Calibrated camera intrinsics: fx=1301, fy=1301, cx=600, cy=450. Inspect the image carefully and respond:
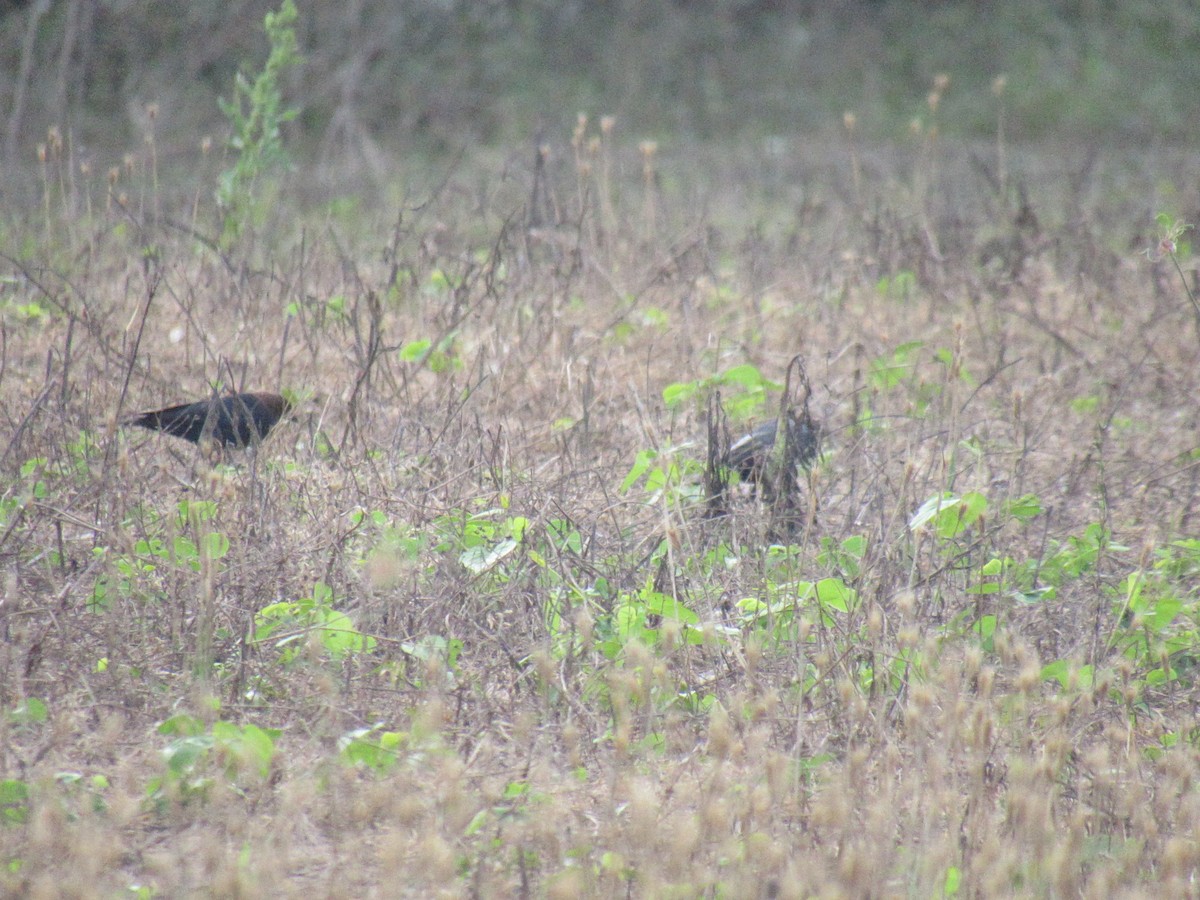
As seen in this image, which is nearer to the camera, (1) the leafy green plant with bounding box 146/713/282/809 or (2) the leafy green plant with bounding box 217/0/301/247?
(1) the leafy green plant with bounding box 146/713/282/809

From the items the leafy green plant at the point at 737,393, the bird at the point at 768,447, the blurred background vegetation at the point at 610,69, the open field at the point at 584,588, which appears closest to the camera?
the open field at the point at 584,588

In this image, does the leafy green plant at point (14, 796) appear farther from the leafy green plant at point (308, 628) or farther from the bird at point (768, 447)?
the bird at point (768, 447)

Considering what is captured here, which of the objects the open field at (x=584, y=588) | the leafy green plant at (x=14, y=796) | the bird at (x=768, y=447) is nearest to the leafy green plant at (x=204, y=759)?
the open field at (x=584, y=588)

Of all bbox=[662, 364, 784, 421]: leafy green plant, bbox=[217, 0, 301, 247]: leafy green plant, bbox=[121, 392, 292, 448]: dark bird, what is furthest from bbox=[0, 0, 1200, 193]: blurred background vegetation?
bbox=[121, 392, 292, 448]: dark bird

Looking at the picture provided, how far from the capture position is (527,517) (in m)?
3.00

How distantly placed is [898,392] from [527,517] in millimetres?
1810

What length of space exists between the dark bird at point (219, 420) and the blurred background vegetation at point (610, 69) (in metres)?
4.21

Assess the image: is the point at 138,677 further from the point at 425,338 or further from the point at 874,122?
A: the point at 874,122

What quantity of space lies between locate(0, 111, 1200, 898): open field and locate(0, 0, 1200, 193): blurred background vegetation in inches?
133

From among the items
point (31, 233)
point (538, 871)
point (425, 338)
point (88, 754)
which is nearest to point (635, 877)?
point (538, 871)

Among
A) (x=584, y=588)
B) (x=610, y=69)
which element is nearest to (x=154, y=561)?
(x=584, y=588)

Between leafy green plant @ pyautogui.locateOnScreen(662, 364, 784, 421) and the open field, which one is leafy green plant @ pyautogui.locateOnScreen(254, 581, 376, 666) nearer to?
the open field

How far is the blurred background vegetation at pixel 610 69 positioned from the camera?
8469mm

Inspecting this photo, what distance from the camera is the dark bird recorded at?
3217 millimetres
